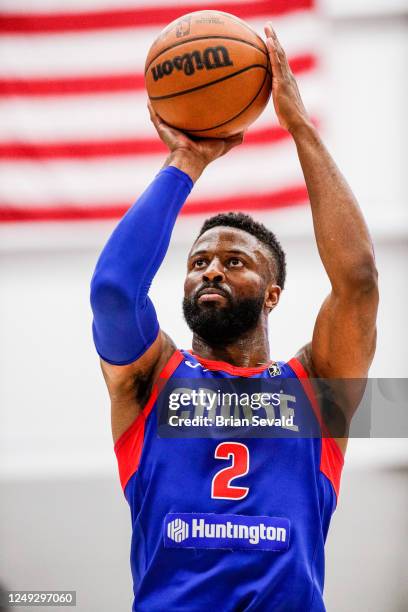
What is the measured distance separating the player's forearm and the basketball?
0.24 metres

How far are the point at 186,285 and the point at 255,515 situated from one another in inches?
30.0

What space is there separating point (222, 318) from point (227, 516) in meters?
0.60

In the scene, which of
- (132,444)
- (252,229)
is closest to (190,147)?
(252,229)

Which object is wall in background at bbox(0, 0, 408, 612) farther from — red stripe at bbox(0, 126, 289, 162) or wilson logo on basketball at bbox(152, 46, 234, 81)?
wilson logo on basketball at bbox(152, 46, 234, 81)

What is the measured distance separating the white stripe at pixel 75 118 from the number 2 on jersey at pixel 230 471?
86.0 inches

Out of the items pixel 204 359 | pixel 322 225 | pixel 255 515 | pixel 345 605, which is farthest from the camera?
pixel 345 605

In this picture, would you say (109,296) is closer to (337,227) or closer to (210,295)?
(210,295)

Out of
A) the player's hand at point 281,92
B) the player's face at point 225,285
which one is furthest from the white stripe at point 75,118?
the player's hand at point 281,92

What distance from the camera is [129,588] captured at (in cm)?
365

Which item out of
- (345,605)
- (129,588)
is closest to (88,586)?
(129,588)

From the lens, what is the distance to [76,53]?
13.1 ft

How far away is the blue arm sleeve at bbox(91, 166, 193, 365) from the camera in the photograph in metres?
2.10

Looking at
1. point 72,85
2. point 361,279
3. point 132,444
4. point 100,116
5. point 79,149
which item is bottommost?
point 132,444

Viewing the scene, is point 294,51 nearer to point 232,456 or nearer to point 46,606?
point 232,456
